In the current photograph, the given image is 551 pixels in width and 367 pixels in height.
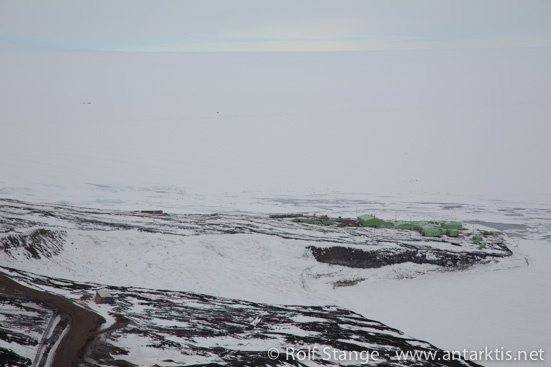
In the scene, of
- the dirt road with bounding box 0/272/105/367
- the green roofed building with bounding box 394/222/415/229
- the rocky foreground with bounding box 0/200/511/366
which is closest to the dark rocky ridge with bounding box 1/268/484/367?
the rocky foreground with bounding box 0/200/511/366

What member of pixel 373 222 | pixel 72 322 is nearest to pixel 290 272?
pixel 373 222

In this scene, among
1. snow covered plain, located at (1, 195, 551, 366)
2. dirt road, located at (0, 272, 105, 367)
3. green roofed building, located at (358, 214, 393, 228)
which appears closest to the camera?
dirt road, located at (0, 272, 105, 367)

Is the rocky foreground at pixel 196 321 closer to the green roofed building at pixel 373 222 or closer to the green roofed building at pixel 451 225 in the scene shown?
the green roofed building at pixel 451 225

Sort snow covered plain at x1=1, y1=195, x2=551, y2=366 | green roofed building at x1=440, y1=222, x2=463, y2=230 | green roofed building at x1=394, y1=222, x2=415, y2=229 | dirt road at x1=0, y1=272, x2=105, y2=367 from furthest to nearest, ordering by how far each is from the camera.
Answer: green roofed building at x1=394, y1=222, x2=415, y2=229, green roofed building at x1=440, y1=222, x2=463, y2=230, snow covered plain at x1=1, y1=195, x2=551, y2=366, dirt road at x1=0, y1=272, x2=105, y2=367

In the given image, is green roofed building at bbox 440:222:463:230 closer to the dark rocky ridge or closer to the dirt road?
the dark rocky ridge

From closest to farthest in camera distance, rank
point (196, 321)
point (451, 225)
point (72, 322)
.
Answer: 1. point (72, 322)
2. point (196, 321)
3. point (451, 225)

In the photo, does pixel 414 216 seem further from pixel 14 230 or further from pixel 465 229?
pixel 14 230

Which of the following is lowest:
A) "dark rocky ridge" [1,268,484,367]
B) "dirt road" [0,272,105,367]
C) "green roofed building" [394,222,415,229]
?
"dark rocky ridge" [1,268,484,367]

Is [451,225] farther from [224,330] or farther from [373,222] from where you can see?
[224,330]

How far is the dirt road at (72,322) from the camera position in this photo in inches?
476

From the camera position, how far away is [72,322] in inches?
558

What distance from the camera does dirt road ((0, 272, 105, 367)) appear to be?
12.1 metres

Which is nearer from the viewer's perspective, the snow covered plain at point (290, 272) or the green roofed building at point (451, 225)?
the snow covered plain at point (290, 272)

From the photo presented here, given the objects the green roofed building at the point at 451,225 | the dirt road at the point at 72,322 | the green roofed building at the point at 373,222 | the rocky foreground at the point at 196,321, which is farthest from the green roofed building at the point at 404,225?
the dirt road at the point at 72,322
